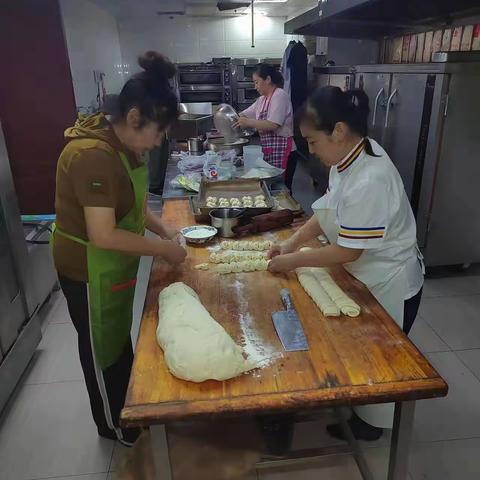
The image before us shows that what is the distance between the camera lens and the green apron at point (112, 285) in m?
1.29

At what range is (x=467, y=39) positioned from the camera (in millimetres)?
3107

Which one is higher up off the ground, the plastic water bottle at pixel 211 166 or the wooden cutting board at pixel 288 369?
the plastic water bottle at pixel 211 166

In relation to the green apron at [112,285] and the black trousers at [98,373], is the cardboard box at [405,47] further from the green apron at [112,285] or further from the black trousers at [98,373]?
the black trousers at [98,373]

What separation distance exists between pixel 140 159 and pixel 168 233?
0.44 meters

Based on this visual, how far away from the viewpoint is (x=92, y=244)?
1.24 meters

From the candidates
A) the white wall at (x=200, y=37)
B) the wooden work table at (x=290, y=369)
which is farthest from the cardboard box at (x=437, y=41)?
the white wall at (x=200, y=37)

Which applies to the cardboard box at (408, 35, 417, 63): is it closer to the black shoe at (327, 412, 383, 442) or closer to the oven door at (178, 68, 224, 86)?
the oven door at (178, 68, 224, 86)

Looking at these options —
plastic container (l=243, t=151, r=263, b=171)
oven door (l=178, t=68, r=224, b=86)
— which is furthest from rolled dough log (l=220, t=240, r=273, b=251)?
oven door (l=178, t=68, r=224, b=86)

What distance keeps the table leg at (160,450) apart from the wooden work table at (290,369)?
0.33ft

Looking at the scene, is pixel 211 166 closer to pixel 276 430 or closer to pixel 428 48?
pixel 276 430

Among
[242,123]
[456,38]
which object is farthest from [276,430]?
[456,38]

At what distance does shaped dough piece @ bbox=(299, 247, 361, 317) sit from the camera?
1.15 m

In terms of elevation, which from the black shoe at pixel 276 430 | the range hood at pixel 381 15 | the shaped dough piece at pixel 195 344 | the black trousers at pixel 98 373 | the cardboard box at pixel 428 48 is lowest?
the black shoe at pixel 276 430

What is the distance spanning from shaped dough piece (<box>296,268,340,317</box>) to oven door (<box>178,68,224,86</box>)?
4.92m
